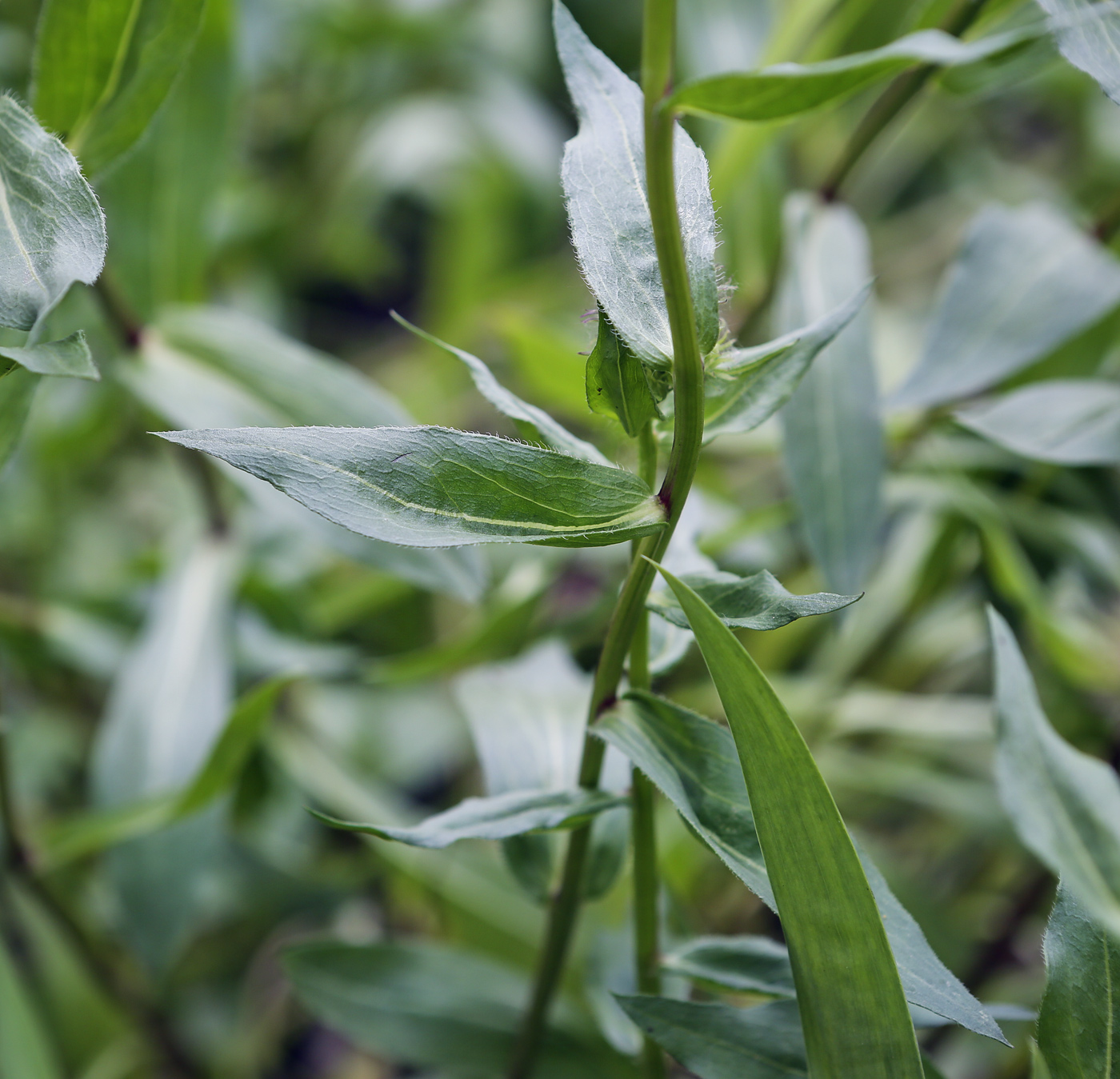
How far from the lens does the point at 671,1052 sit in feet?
0.85

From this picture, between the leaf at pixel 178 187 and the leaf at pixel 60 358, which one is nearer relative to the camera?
the leaf at pixel 60 358

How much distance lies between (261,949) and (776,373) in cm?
56

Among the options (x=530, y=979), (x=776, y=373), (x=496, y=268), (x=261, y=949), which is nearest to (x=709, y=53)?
(x=496, y=268)

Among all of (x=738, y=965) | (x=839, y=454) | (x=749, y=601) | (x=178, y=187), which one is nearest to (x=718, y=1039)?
(x=738, y=965)

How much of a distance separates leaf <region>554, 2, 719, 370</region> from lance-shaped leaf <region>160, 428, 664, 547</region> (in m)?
0.03

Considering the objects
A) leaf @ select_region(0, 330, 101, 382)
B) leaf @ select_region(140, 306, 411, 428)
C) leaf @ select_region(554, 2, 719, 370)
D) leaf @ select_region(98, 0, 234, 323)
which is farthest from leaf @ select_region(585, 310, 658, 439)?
leaf @ select_region(98, 0, 234, 323)

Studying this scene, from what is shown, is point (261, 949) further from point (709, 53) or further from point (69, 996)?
point (709, 53)

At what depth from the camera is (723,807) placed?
0.24 meters

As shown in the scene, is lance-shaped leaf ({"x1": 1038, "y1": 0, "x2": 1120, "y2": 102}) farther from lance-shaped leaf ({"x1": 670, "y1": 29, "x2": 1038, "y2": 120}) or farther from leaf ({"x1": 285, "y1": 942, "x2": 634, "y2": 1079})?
leaf ({"x1": 285, "y1": 942, "x2": 634, "y2": 1079})

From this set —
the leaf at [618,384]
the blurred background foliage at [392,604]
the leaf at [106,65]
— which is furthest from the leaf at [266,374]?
the leaf at [618,384]

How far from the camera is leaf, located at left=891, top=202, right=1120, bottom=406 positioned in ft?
1.46

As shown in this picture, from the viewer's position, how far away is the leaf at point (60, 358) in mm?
203

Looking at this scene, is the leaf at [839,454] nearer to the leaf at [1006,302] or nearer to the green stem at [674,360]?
the leaf at [1006,302]

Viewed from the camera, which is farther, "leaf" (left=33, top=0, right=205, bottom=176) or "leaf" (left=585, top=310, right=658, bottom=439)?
"leaf" (left=33, top=0, right=205, bottom=176)
